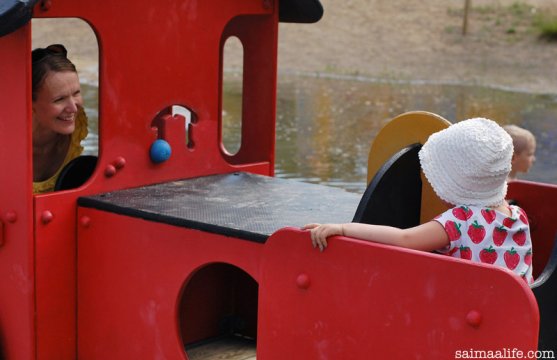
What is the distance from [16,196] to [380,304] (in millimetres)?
1270

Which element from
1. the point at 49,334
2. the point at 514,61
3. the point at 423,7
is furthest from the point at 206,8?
the point at 423,7

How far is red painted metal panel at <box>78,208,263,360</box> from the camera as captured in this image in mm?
3369

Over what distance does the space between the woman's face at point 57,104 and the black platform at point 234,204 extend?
29 centimetres

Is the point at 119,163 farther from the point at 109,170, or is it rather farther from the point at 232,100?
the point at 232,100

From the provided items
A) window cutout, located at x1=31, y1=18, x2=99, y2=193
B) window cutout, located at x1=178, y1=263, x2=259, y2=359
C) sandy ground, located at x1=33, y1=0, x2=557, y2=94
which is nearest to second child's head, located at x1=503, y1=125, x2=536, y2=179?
window cutout, located at x1=178, y1=263, x2=259, y2=359

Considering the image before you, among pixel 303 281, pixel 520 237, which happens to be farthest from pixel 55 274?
pixel 520 237

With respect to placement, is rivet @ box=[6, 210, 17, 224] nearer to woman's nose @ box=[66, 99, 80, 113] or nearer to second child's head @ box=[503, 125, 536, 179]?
woman's nose @ box=[66, 99, 80, 113]

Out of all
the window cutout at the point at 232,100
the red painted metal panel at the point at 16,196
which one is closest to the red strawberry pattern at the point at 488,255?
the red painted metal panel at the point at 16,196

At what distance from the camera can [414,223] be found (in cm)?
332

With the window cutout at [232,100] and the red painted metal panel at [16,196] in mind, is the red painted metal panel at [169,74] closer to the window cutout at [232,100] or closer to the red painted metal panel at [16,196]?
the red painted metal panel at [16,196]

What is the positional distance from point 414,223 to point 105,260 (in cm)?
100

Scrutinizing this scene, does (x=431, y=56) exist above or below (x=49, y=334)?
above

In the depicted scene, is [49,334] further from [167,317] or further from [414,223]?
[414,223]

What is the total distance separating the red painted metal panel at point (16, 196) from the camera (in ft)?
11.1
